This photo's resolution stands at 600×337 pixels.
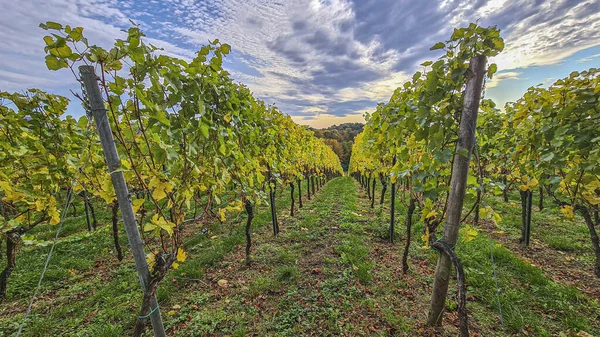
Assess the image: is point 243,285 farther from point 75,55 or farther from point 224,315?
point 75,55

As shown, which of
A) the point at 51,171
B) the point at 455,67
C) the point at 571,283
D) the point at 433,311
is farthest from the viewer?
the point at 571,283

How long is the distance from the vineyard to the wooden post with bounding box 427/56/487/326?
0.05 ft

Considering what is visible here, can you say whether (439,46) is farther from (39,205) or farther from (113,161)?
(39,205)

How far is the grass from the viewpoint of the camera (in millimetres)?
3373

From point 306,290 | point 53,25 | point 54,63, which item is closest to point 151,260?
point 54,63

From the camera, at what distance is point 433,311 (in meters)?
3.01

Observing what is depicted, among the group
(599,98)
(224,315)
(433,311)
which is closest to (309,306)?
(224,315)

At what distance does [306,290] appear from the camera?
4.13 metres

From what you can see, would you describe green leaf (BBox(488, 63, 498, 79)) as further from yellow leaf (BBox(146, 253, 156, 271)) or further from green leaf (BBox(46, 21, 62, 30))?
yellow leaf (BBox(146, 253, 156, 271))

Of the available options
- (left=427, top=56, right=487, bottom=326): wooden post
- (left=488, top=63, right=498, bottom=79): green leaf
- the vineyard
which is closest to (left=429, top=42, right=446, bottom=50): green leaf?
the vineyard

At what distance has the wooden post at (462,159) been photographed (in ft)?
7.64

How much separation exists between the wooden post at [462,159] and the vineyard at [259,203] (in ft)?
0.05

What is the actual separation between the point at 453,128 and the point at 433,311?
229 centimetres

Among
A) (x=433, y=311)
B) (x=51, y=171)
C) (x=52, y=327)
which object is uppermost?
(x=51, y=171)
